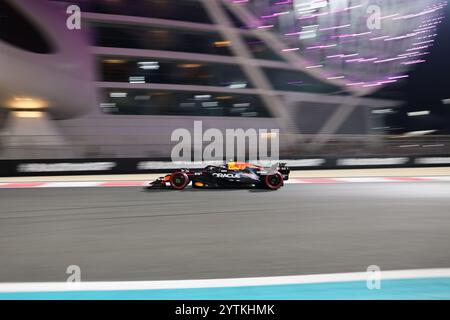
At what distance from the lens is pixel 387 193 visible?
9.47 metres

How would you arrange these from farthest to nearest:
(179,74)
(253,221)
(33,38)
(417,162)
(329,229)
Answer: (179,74), (33,38), (417,162), (253,221), (329,229)

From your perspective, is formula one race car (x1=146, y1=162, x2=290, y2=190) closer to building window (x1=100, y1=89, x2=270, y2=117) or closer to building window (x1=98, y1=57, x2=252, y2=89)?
building window (x1=100, y1=89, x2=270, y2=117)

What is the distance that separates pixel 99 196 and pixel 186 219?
3492 millimetres

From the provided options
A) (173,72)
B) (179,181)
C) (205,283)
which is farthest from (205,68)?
(205,283)

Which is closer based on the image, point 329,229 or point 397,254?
point 397,254

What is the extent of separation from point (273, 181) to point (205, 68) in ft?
82.3

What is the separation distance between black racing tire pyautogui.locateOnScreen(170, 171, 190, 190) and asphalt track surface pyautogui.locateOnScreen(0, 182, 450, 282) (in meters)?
1.17

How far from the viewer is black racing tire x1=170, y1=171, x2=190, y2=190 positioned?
1012 centimetres

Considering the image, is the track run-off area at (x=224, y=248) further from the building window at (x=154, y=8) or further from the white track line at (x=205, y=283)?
the building window at (x=154, y=8)

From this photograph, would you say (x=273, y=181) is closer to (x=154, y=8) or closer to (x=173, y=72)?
(x=173, y=72)

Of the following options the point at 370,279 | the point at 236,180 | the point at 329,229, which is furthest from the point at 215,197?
the point at 370,279

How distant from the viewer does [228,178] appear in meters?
9.95

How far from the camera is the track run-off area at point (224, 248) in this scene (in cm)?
331
